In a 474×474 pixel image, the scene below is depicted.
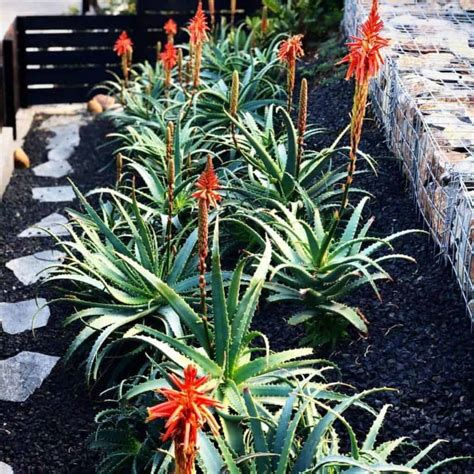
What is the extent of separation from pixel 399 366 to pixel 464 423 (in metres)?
0.39

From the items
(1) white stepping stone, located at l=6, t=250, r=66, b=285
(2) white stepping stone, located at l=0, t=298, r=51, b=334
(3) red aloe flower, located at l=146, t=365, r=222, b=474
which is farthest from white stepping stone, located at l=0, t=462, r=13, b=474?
(3) red aloe flower, located at l=146, t=365, r=222, b=474

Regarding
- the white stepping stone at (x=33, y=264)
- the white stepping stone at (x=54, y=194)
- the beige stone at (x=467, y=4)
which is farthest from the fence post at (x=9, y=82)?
the beige stone at (x=467, y=4)

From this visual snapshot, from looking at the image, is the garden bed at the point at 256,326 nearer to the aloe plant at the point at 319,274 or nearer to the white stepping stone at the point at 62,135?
the aloe plant at the point at 319,274

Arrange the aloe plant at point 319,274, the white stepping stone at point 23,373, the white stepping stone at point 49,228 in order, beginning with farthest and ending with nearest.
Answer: the white stepping stone at point 49,228 < the white stepping stone at point 23,373 < the aloe plant at point 319,274

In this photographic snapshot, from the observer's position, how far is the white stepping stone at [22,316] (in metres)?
4.18

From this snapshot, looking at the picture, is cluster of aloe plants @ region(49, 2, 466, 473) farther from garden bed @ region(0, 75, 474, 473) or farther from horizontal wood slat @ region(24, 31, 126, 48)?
horizontal wood slat @ region(24, 31, 126, 48)

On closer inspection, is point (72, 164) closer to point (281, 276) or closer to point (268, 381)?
point (281, 276)

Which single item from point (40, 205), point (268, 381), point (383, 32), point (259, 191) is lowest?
point (40, 205)

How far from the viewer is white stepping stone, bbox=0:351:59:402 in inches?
145

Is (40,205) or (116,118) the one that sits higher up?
(116,118)

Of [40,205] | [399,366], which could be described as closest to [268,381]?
[399,366]

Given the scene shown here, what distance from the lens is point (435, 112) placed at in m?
4.25

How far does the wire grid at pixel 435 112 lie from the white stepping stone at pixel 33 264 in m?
1.96

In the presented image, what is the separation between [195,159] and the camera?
502cm
